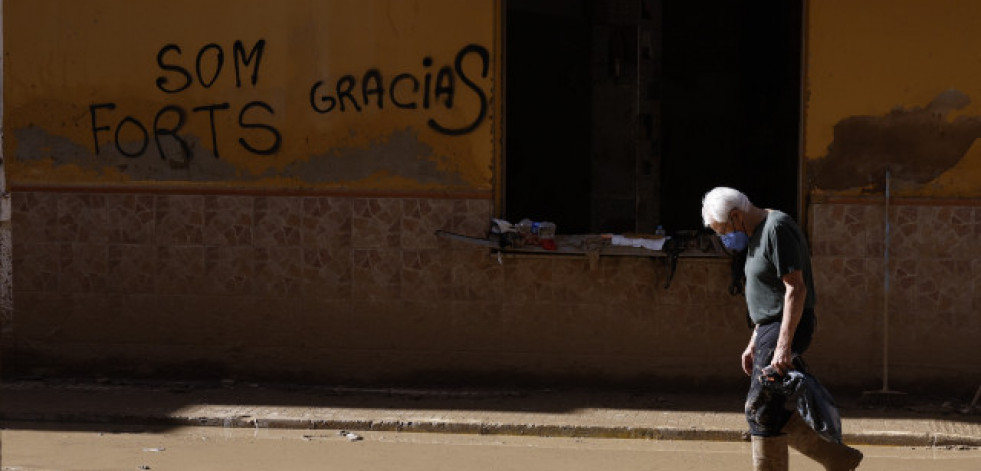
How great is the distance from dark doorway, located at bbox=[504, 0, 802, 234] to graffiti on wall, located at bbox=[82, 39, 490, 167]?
1.22 metres

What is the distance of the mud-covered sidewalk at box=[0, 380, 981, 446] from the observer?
814 cm

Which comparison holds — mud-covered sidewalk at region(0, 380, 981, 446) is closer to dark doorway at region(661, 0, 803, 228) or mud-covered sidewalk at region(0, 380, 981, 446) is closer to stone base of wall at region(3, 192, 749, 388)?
stone base of wall at region(3, 192, 749, 388)

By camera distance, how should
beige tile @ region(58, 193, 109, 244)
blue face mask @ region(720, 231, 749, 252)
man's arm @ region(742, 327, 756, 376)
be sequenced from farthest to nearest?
beige tile @ region(58, 193, 109, 244) < blue face mask @ region(720, 231, 749, 252) < man's arm @ region(742, 327, 756, 376)

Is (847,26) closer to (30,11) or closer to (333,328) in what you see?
(333,328)

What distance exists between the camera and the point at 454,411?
854 centimetres

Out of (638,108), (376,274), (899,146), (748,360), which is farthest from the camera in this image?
(638,108)

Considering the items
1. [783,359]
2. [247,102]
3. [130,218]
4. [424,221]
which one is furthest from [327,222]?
[783,359]

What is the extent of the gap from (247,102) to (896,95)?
4.21m

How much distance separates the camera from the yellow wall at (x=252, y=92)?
9031 millimetres

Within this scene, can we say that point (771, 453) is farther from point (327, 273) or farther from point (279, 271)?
point (279, 271)

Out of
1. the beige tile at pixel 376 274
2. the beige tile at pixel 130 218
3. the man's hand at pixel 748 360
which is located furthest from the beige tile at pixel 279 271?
the man's hand at pixel 748 360

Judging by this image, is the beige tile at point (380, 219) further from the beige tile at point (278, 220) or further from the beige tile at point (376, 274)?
the beige tile at point (278, 220)

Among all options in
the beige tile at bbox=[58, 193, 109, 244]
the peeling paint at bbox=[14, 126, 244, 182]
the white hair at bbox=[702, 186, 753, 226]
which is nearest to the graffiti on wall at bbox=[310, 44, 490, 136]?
the peeling paint at bbox=[14, 126, 244, 182]

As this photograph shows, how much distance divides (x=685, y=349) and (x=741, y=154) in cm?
258
